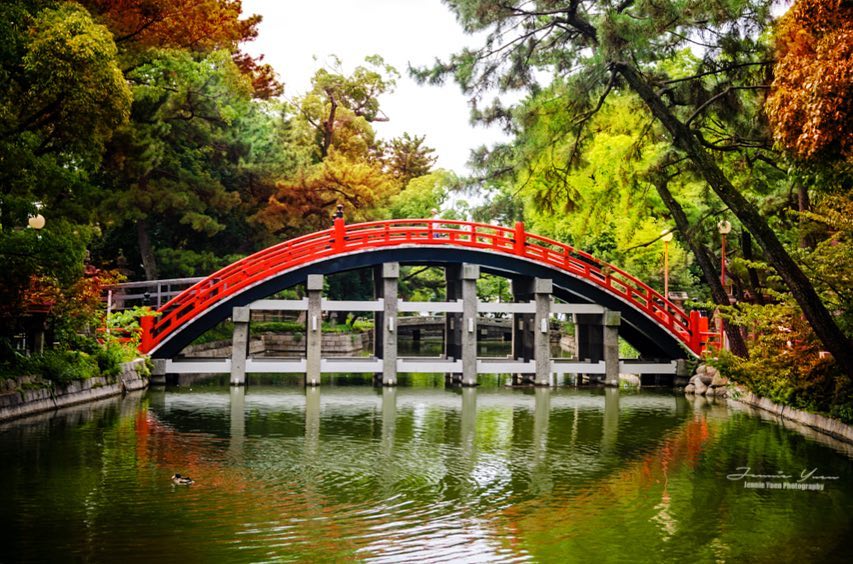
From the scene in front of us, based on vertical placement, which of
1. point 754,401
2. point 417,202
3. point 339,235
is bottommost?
point 754,401

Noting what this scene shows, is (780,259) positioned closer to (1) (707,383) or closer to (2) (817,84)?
(2) (817,84)

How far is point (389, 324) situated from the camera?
2469cm

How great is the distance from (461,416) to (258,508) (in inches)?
377

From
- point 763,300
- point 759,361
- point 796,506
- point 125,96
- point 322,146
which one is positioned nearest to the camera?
point 796,506

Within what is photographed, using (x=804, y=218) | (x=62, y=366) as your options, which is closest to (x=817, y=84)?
(x=804, y=218)

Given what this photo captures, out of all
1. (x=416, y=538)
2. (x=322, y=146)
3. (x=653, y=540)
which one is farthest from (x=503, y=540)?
(x=322, y=146)

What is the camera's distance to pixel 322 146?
41.5 metres

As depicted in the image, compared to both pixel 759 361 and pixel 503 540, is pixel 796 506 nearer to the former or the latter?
pixel 503 540

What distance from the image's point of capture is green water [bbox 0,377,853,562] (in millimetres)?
8570

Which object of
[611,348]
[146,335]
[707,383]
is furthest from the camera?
[611,348]

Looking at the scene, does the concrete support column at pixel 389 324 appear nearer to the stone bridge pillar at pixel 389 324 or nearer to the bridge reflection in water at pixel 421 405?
the stone bridge pillar at pixel 389 324

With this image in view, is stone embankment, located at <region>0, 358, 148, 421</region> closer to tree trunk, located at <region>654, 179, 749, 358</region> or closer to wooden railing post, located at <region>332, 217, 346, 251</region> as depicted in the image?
wooden railing post, located at <region>332, 217, 346, 251</region>

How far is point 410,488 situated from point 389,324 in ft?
44.2

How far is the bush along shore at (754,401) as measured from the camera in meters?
15.8
